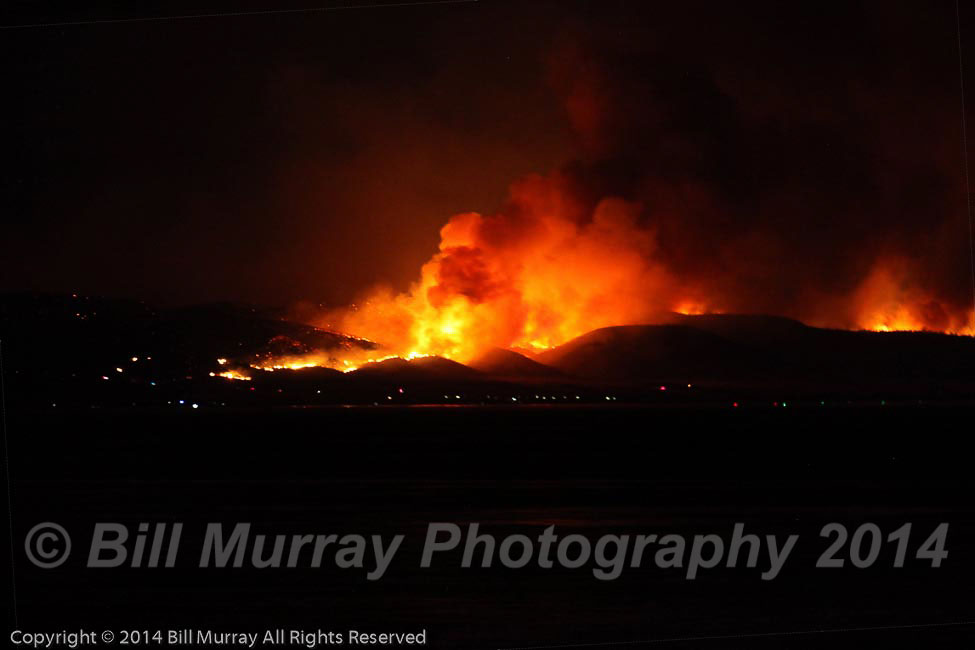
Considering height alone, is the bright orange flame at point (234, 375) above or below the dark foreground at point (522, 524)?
above

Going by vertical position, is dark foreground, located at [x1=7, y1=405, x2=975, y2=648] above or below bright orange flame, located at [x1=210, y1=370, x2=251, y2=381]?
below

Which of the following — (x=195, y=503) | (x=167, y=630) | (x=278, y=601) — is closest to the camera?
(x=167, y=630)

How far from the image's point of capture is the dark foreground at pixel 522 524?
1266 centimetres

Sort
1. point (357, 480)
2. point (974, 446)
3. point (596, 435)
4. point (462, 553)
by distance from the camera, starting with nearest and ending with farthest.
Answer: point (462, 553) < point (357, 480) < point (974, 446) < point (596, 435)

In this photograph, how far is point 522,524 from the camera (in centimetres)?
1959

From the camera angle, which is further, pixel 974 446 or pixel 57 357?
pixel 57 357

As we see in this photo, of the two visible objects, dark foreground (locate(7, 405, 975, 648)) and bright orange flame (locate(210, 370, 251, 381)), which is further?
bright orange flame (locate(210, 370, 251, 381))

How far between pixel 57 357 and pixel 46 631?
136 meters

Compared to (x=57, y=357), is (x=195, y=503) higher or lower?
lower

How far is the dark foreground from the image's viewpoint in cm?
1266

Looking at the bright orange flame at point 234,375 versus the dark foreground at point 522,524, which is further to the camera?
the bright orange flame at point 234,375

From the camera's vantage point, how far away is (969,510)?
71.8ft

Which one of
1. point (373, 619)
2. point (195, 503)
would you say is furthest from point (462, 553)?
point (195, 503)

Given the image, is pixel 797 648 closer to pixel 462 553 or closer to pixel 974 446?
pixel 462 553
